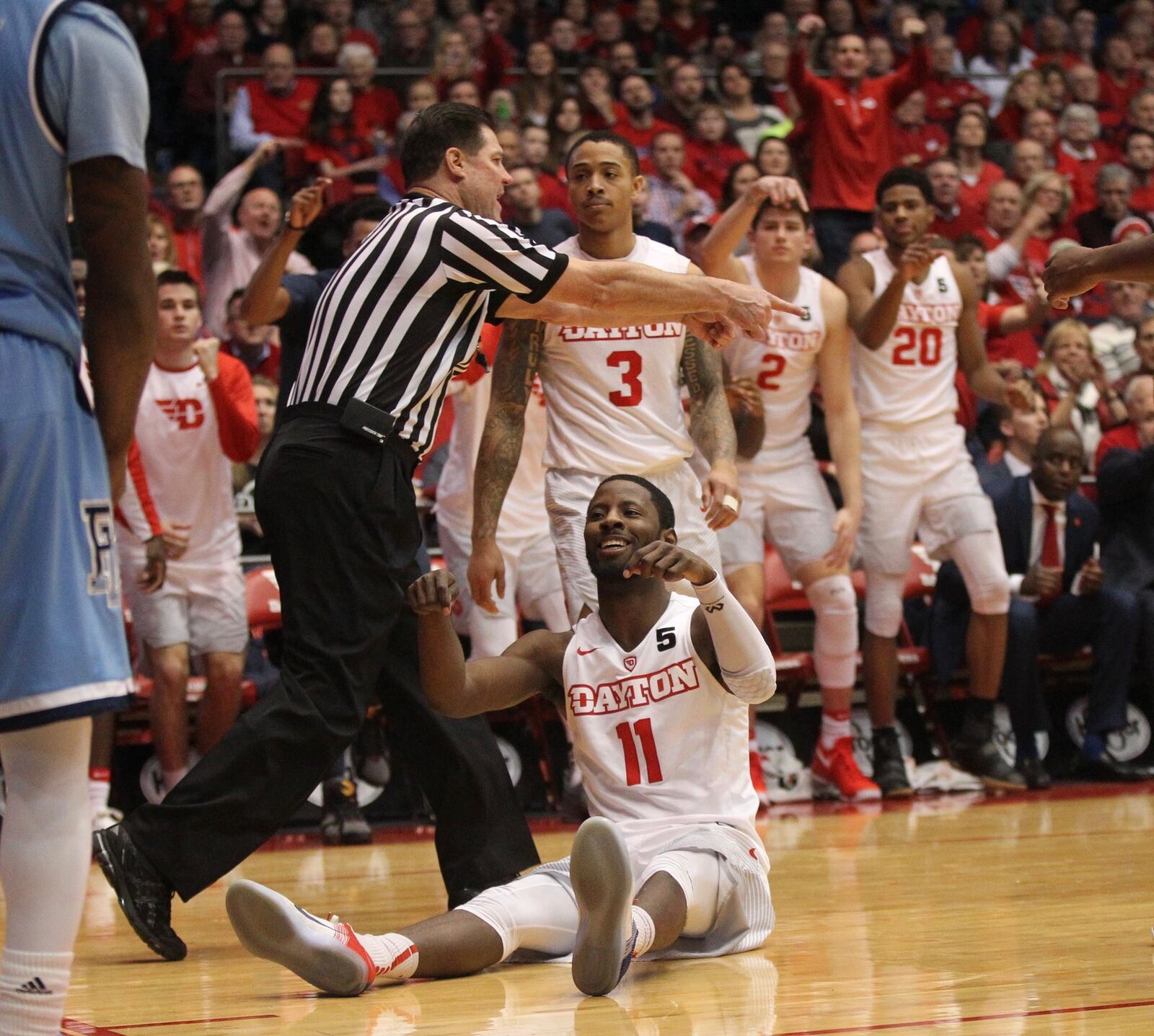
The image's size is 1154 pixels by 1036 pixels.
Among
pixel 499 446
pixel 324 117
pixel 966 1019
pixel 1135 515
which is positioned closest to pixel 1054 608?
pixel 1135 515

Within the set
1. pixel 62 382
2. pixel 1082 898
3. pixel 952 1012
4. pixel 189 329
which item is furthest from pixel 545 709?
pixel 62 382

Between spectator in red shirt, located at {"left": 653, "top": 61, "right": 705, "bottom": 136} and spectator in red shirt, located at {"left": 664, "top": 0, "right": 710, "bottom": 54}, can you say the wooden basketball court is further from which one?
spectator in red shirt, located at {"left": 664, "top": 0, "right": 710, "bottom": 54}

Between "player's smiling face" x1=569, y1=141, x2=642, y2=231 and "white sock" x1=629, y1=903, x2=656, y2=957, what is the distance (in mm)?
2709

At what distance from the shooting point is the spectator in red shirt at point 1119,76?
15.1m

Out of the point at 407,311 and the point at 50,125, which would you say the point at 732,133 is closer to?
the point at 407,311

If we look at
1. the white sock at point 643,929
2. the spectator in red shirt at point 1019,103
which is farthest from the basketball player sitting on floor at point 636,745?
the spectator in red shirt at point 1019,103

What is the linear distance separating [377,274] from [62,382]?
1.78 metres

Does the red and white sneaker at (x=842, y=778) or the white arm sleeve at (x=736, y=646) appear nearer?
the white arm sleeve at (x=736, y=646)

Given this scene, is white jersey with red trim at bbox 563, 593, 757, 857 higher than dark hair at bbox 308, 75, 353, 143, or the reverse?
dark hair at bbox 308, 75, 353, 143

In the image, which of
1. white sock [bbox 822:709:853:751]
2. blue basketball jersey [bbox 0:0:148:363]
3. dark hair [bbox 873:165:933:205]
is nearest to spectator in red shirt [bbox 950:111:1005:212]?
dark hair [bbox 873:165:933:205]

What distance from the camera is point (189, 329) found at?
767 centimetres

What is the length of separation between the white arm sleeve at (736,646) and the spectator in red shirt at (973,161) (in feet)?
30.5

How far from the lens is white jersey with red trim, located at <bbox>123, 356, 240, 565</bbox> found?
7652mm

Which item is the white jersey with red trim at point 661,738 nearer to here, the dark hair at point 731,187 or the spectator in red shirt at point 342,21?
the dark hair at point 731,187
